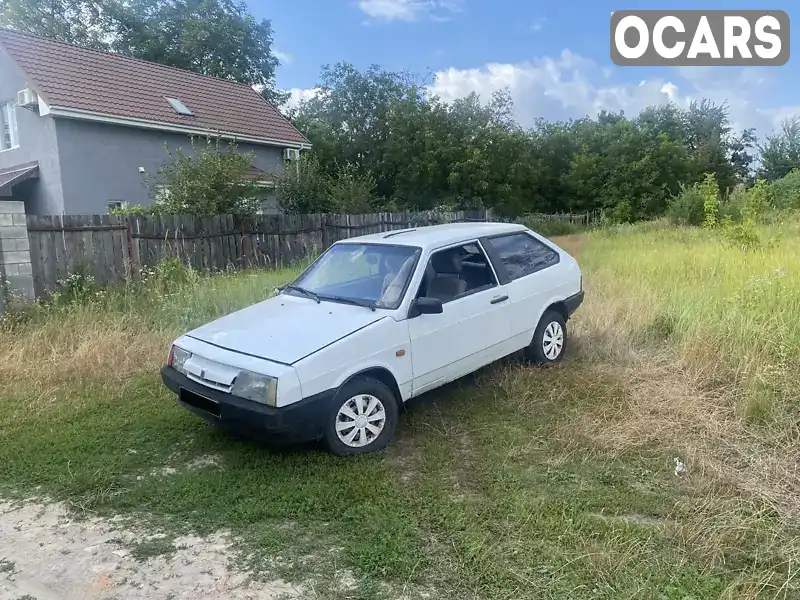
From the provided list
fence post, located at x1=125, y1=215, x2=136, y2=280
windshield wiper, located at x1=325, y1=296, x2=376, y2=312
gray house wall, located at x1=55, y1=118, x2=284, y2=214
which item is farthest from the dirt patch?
gray house wall, located at x1=55, y1=118, x2=284, y2=214

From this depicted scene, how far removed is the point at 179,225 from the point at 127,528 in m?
9.25

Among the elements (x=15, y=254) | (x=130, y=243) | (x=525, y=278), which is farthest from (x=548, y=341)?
(x=130, y=243)

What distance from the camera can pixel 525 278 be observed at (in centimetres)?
546

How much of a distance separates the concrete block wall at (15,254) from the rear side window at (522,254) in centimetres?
636

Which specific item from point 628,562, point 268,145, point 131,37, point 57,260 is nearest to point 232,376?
point 628,562

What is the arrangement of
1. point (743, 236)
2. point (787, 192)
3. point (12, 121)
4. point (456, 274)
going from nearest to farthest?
point (456, 274) < point (743, 236) < point (12, 121) < point (787, 192)

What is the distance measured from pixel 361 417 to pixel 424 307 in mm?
975

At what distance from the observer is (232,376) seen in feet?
12.2

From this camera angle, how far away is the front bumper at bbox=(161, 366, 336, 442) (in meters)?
3.56

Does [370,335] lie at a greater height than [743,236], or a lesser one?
lesser

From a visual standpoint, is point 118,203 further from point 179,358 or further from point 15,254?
point 179,358

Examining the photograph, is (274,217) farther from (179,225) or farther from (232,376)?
(232,376)

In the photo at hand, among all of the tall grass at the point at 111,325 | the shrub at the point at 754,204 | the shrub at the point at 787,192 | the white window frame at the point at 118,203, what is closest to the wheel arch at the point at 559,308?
the tall grass at the point at 111,325

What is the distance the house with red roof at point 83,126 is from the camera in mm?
14852
